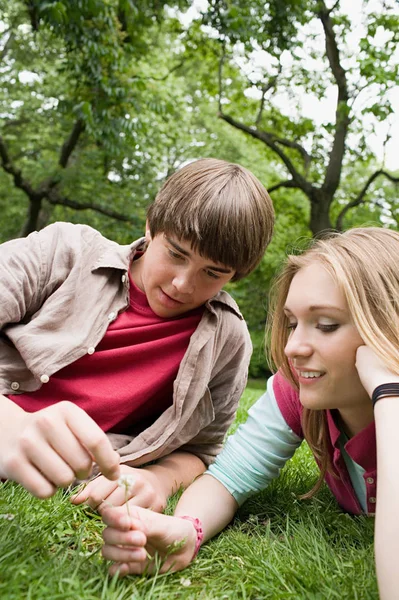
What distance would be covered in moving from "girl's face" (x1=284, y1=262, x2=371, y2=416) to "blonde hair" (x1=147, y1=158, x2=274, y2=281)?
0.55 metres

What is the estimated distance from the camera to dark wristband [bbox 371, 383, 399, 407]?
181cm

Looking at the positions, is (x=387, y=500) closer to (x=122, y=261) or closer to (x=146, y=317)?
(x=146, y=317)

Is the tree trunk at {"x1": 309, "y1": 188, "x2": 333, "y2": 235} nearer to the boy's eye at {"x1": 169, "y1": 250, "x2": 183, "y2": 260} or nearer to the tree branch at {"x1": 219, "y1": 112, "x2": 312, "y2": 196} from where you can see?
the tree branch at {"x1": 219, "y1": 112, "x2": 312, "y2": 196}

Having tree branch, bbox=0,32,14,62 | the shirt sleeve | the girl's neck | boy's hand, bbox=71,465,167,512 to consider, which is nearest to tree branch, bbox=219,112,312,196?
tree branch, bbox=0,32,14,62

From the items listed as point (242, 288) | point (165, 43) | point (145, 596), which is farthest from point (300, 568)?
point (165, 43)

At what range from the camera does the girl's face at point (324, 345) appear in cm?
207

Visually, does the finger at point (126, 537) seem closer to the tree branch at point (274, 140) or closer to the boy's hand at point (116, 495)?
the boy's hand at point (116, 495)

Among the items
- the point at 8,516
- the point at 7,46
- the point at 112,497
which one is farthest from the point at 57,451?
the point at 7,46

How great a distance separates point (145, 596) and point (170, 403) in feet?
4.66

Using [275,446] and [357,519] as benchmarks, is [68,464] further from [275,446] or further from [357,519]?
[357,519]

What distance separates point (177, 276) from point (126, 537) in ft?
4.09

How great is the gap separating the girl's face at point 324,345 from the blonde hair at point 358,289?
50 millimetres

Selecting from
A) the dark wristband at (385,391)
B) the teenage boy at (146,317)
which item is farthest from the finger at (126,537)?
the teenage boy at (146,317)

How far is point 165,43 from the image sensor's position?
20484 millimetres
